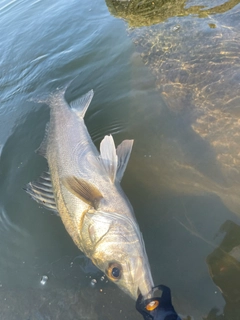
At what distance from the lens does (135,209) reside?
156 inches

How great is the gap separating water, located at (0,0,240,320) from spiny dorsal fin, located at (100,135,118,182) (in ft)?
2.46

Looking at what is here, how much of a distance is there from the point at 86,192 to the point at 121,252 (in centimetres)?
77

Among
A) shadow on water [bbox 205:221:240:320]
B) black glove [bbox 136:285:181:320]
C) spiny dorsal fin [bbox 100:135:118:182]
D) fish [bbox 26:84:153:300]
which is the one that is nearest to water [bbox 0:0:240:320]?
shadow on water [bbox 205:221:240:320]

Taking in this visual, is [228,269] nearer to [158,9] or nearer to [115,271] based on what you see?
[115,271]

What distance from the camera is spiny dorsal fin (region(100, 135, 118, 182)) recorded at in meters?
3.49

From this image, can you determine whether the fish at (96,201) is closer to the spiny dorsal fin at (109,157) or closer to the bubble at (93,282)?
the spiny dorsal fin at (109,157)

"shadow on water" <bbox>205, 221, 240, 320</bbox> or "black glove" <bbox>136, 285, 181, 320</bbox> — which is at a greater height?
"black glove" <bbox>136, 285, 181, 320</bbox>

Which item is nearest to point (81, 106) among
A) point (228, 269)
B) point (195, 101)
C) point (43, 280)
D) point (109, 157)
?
point (109, 157)

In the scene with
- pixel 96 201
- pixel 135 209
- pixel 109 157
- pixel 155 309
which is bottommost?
pixel 135 209

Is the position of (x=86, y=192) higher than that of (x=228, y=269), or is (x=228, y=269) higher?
(x=86, y=192)

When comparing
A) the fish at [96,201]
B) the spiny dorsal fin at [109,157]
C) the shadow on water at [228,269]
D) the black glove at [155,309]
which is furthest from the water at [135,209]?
the spiny dorsal fin at [109,157]

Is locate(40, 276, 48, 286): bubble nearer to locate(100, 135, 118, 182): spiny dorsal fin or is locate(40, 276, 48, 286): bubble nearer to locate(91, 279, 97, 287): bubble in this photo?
locate(91, 279, 97, 287): bubble

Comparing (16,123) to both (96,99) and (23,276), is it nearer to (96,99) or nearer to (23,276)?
(96,99)

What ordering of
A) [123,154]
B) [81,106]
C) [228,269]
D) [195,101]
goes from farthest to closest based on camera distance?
[195,101] → [81,106] → [123,154] → [228,269]
